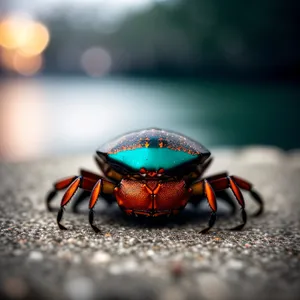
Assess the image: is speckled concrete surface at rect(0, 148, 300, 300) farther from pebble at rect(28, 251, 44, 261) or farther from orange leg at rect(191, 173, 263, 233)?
orange leg at rect(191, 173, 263, 233)

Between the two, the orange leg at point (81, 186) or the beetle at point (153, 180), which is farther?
the orange leg at point (81, 186)

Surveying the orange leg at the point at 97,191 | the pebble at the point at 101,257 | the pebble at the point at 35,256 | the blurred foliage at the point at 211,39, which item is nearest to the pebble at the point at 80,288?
the pebble at the point at 101,257

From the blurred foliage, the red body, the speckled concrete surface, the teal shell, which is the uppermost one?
the blurred foliage

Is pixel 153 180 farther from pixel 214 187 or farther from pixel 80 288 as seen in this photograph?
pixel 80 288

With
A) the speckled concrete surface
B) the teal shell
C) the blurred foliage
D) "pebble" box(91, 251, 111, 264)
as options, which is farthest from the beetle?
the blurred foliage

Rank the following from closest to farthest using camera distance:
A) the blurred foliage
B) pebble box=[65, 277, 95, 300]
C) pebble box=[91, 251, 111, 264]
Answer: pebble box=[65, 277, 95, 300] < pebble box=[91, 251, 111, 264] < the blurred foliage

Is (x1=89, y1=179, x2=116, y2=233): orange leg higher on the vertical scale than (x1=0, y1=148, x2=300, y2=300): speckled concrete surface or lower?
higher

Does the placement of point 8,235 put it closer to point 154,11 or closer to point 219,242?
point 219,242

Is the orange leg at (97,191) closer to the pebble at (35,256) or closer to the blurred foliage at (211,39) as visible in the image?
the pebble at (35,256)
